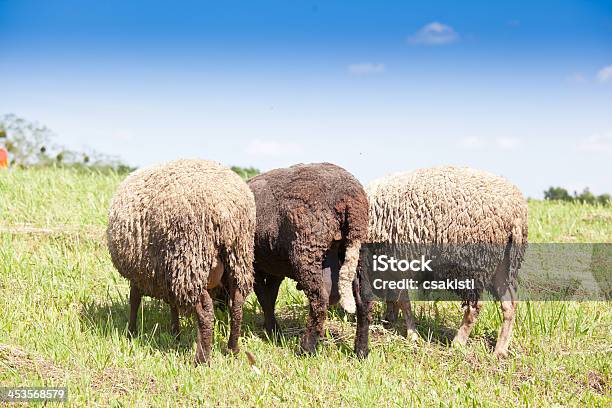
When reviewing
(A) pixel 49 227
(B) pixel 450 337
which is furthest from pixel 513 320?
(A) pixel 49 227

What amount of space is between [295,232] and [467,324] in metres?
1.87

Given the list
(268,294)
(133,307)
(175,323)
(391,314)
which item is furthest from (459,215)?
(133,307)

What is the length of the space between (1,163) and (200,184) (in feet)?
35.4

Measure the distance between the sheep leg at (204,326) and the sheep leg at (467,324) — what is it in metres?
2.25

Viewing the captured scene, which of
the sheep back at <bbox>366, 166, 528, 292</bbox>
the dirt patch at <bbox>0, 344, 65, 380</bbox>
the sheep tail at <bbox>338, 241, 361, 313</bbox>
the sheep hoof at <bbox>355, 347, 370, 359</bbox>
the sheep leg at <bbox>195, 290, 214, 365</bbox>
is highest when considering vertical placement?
the sheep back at <bbox>366, 166, 528, 292</bbox>

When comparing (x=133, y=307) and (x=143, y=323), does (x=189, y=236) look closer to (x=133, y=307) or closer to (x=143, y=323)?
(x=133, y=307)

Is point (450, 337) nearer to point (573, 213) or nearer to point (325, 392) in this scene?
point (325, 392)

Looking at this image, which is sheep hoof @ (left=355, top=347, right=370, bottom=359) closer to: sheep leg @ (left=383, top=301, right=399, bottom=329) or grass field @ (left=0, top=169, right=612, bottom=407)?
grass field @ (left=0, top=169, right=612, bottom=407)

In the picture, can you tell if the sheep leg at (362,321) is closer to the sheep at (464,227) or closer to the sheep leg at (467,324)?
the sheep at (464,227)

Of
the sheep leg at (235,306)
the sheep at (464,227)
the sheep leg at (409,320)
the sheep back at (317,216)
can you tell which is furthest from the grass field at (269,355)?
the sheep back at (317,216)

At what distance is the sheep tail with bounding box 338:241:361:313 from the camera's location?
505 centimetres

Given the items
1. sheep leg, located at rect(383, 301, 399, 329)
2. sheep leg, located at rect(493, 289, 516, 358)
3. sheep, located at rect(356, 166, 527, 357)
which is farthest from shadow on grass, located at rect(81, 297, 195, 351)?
sheep leg, located at rect(493, 289, 516, 358)

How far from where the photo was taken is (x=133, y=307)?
5.51 metres

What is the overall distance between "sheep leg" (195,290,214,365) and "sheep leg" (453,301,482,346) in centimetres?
225
